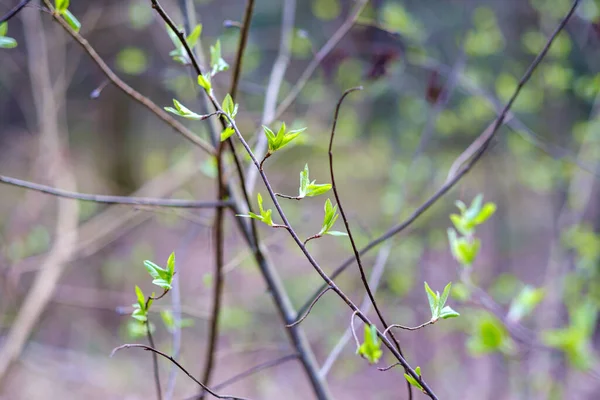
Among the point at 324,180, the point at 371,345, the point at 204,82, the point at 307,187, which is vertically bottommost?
the point at 371,345

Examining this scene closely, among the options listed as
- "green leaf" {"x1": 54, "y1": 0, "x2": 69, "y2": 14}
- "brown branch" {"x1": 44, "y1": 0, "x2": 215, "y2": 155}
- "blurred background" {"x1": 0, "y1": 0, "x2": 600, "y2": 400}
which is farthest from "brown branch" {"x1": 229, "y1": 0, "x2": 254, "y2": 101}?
"blurred background" {"x1": 0, "y1": 0, "x2": 600, "y2": 400}

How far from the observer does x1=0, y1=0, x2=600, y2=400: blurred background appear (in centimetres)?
202

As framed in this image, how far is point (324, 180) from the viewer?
12.1ft

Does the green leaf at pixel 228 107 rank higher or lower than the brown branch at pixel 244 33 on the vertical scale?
lower

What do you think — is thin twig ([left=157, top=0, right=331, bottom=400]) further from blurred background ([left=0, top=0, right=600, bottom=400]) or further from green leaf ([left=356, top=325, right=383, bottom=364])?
green leaf ([left=356, top=325, right=383, bottom=364])

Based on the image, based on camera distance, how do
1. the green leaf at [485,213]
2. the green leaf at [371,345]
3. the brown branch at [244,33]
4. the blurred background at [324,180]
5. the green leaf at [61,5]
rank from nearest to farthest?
the green leaf at [371,345], the green leaf at [61,5], the brown branch at [244,33], the green leaf at [485,213], the blurred background at [324,180]

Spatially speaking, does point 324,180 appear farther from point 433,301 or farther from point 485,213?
point 433,301

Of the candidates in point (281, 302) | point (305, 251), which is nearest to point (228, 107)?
point (305, 251)

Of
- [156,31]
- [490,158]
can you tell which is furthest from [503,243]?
[156,31]

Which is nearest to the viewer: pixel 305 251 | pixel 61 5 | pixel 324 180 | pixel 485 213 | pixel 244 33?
pixel 305 251

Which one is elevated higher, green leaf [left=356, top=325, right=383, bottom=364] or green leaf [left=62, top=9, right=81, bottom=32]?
green leaf [left=62, top=9, right=81, bottom=32]

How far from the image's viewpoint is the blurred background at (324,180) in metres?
2.02

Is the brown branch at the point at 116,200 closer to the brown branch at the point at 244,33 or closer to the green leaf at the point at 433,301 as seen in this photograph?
the brown branch at the point at 244,33

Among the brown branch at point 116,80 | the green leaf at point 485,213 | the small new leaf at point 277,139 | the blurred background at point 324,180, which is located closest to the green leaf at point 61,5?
the brown branch at point 116,80
